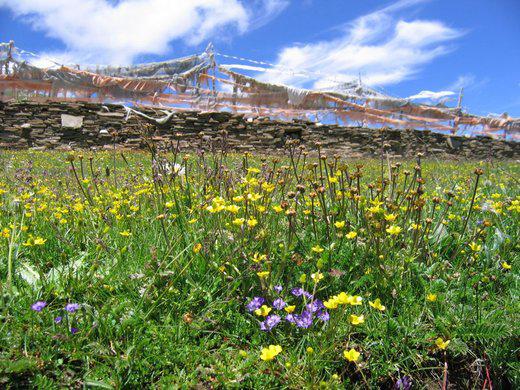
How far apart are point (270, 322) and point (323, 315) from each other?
213mm

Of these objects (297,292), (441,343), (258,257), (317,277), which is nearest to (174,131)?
(258,257)

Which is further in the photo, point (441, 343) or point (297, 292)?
point (297, 292)

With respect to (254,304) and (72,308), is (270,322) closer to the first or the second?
(254,304)

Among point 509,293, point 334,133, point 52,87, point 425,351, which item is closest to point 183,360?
point 425,351

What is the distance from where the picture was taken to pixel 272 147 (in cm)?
1234

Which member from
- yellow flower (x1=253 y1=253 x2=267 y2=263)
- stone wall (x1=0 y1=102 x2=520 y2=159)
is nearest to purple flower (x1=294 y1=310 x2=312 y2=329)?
yellow flower (x1=253 y1=253 x2=267 y2=263)

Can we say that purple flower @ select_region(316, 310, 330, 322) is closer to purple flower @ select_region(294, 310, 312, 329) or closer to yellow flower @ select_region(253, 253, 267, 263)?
purple flower @ select_region(294, 310, 312, 329)

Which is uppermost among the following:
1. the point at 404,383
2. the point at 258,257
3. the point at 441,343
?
the point at 258,257

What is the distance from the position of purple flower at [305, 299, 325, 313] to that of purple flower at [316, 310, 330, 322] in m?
0.02

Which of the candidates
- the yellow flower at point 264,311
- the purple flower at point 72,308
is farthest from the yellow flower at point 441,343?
the purple flower at point 72,308

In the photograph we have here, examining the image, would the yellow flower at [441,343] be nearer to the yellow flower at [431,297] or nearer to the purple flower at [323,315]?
the yellow flower at [431,297]

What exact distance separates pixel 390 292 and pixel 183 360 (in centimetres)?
96

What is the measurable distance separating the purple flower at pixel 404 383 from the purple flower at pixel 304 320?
38cm

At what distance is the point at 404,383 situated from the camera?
1452mm
